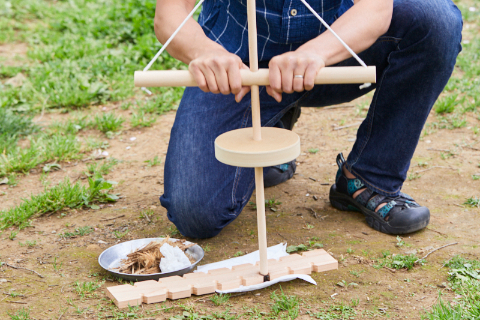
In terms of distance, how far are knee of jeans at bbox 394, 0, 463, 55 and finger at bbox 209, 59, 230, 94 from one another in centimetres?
97

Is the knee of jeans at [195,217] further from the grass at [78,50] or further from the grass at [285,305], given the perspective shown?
the grass at [78,50]

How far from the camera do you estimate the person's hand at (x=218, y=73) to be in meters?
1.63

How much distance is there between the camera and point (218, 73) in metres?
1.65

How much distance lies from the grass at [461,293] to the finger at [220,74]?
3.18 feet


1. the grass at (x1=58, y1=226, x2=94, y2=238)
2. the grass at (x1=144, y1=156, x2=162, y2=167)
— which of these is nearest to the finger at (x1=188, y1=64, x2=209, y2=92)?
the grass at (x1=58, y1=226, x2=94, y2=238)

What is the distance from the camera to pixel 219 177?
7.50 feet

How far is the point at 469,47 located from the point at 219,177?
3378 mm

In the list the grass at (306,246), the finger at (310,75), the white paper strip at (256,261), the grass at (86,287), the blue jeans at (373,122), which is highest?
the finger at (310,75)

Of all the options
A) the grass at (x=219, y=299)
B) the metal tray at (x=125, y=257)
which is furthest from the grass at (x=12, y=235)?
the grass at (x=219, y=299)

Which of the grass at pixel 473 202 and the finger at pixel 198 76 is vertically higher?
the finger at pixel 198 76

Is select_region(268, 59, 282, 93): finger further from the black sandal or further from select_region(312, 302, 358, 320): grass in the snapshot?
the black sandal

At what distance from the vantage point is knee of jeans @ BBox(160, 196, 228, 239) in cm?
220

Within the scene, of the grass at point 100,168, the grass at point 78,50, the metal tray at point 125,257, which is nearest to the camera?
the metal tray at point 125,257

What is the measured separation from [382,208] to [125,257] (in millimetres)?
1146
